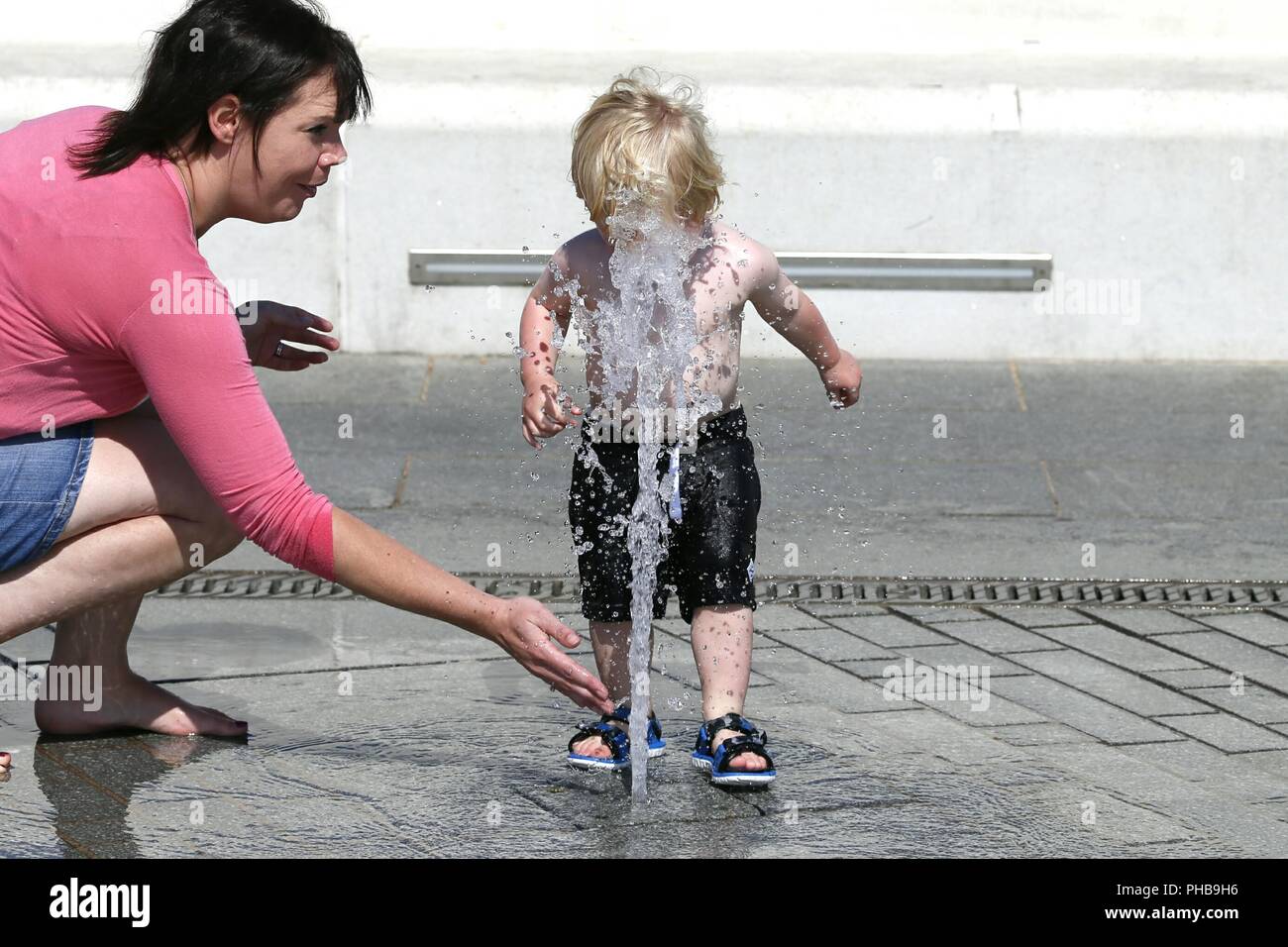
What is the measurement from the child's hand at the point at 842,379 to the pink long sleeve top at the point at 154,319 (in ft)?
4.13

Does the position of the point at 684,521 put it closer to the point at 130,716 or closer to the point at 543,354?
the point at 543,354

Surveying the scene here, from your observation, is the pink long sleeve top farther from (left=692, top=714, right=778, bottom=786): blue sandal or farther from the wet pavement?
(left=692, top=714, right=778, bottom=786): blue sandal

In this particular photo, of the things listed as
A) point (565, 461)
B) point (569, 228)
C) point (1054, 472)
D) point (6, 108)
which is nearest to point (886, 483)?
Result: point (1054, 472)

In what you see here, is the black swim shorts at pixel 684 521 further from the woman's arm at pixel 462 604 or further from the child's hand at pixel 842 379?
the woman's arm at pixel 462 604

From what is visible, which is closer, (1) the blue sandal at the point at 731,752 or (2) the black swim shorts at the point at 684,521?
(1) the blue sandal at the point at 731,752

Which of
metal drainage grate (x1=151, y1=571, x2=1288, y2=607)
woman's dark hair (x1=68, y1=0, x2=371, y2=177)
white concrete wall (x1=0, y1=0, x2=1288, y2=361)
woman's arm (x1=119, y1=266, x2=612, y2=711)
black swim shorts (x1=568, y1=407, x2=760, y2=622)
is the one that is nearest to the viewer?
woman's arm (x1=119, y1=266, x2=612, y2=711)

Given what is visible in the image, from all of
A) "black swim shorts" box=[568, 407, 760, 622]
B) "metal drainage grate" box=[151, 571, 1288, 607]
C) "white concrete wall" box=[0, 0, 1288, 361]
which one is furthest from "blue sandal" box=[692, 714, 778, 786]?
"white concrete wall" box=[0, 0, 1288, 361]

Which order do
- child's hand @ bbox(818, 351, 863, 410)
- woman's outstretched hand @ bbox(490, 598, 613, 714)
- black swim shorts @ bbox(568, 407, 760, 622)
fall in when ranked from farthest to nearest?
child's hand @ bbox(818, 351, 863, 410), black swim shorts @ bbox(568, 407, 760, 622), woman's outstretched hand @ bbox(490, 598, 613, 714)

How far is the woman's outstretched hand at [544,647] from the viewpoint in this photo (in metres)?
2.78

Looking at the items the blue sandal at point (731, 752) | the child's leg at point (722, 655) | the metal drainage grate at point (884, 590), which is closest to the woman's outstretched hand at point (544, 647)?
the blue sandal at point (731, 752)

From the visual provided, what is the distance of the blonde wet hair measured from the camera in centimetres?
353

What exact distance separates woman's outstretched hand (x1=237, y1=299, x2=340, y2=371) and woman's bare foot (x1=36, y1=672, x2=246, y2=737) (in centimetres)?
67

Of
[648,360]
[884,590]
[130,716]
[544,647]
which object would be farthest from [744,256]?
[130,716]

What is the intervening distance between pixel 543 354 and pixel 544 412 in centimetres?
19
